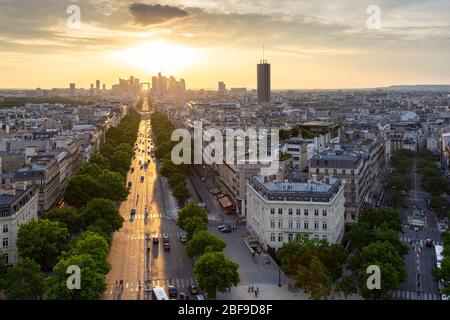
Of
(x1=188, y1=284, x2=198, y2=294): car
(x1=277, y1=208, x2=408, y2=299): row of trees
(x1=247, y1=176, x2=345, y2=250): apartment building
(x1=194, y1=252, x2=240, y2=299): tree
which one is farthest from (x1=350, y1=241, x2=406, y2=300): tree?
(x1=188, y1=284, x2=198, y2=294): car

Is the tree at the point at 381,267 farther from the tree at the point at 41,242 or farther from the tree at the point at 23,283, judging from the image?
the tree at the point at 41,242

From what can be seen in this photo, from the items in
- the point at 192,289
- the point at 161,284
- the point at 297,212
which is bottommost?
the point at 161,284

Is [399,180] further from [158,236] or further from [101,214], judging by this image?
[101,214]

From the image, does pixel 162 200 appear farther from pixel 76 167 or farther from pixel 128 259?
pixel 128 259

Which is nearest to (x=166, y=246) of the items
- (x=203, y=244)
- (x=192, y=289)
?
(x=203, y=244)

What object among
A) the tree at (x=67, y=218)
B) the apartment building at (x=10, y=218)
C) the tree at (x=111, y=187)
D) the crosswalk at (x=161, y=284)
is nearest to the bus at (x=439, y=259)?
the crosswalk at (x=161, y=284)

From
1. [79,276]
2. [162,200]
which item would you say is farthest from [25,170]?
[79,276]

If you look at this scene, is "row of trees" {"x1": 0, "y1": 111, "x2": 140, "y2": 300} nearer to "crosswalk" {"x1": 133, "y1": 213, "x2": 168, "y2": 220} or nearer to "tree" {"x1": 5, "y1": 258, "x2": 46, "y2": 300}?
"tree" {"x1": 5, "y1": 258, "x2": 46, "y2": 300}
